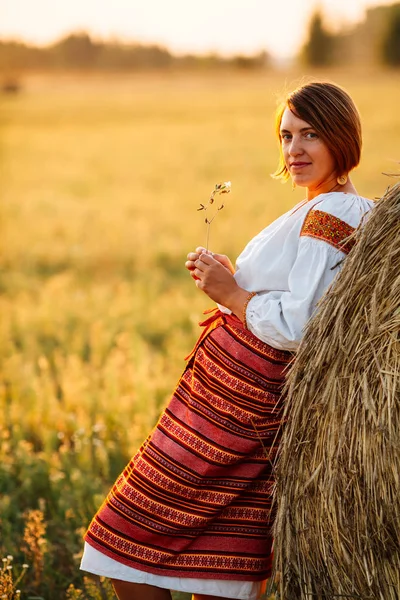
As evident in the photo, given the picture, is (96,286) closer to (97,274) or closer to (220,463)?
(97,274)

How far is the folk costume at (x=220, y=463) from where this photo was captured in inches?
105

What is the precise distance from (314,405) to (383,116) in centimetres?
2509

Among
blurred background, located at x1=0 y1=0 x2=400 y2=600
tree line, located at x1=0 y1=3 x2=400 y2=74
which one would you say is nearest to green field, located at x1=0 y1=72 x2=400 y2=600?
blurred background, located at x1=0 y1=0 x2=400 y2=600

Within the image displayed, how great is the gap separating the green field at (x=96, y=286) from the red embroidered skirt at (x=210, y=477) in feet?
2.12

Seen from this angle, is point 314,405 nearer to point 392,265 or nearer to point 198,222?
point 392,265

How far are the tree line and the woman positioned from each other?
42.3 metres

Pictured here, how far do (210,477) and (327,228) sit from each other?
84 cm

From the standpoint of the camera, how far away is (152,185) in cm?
1839

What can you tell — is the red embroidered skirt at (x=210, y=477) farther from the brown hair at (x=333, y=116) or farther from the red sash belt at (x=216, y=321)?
the brown hair at (x=333, y=116)

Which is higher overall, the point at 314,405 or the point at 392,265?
the point at 392,265

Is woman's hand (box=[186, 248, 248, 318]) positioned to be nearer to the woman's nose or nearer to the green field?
the woman's nose

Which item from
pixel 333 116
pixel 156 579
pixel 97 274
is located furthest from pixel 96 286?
pixel 333 116

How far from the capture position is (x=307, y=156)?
2.70m

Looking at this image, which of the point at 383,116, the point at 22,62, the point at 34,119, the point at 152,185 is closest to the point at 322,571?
the point at 152,185
